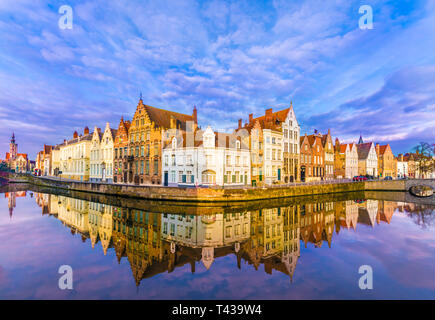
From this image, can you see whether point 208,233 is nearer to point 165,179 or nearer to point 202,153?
point 202,153

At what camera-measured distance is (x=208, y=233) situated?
578 inches

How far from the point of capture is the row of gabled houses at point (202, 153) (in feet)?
102

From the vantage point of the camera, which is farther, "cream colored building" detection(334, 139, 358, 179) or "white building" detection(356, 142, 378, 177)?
"white building" detection(356, 142, 378, 177)

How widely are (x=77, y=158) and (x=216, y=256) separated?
178 ft

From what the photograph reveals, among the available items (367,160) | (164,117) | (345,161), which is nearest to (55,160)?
(164,117)

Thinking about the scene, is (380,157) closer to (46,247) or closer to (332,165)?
(332,165)

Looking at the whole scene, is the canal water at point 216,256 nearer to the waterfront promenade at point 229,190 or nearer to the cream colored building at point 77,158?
the waterfront promenade at point 229,190

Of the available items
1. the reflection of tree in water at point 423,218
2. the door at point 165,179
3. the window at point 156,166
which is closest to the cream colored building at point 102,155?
the window at point 156,166

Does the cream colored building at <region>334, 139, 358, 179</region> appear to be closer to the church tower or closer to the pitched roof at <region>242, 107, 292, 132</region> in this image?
the pitched roof at <region>242, 107, 292, 132</region>

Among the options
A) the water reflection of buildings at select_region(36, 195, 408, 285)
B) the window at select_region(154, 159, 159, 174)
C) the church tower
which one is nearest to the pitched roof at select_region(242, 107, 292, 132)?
the window at select_region(154, 159, 159, 174)

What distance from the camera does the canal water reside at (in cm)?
771

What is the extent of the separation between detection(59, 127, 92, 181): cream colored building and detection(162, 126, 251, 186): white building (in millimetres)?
26589

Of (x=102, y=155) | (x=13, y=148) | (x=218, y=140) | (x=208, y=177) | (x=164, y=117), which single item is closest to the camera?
(x=208, y=177)

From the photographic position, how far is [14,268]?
30.6ft
